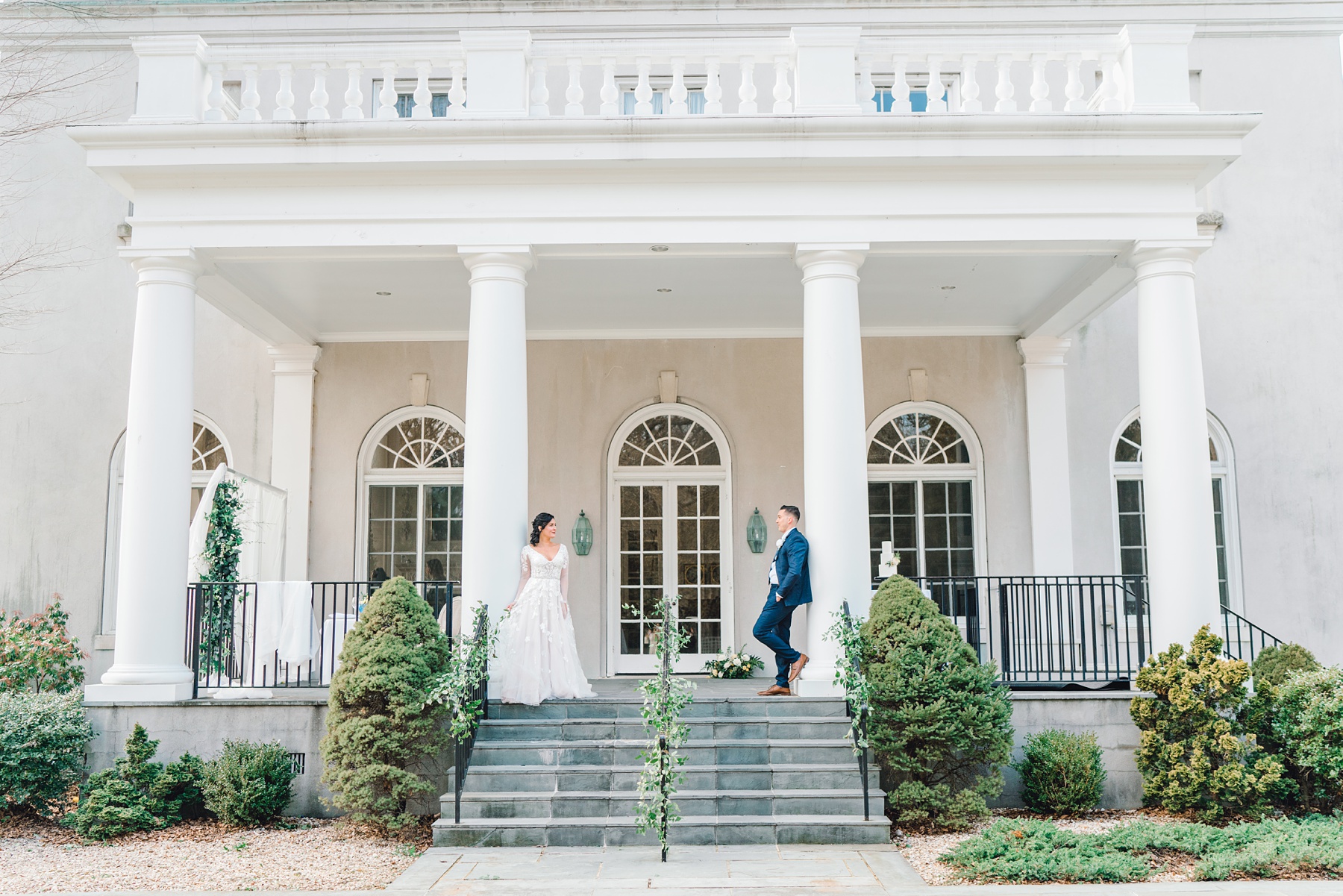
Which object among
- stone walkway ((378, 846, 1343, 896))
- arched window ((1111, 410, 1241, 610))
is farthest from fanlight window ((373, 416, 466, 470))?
arched window ((1111, 410, 1241, 610))

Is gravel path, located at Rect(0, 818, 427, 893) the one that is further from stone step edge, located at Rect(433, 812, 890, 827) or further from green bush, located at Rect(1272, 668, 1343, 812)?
green bush, located at Rect(1272, 668, 1343, 812)

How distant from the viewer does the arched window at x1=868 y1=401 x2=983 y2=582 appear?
13.4 m

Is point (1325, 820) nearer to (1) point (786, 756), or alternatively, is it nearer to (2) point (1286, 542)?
(1) point (786, 756)

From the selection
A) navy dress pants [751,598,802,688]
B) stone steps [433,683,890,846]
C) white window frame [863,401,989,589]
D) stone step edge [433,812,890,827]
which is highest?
white window frame [863,401,989,589]

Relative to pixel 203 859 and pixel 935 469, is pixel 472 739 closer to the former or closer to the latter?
pixel 203 859

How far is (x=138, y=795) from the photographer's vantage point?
27.6ft

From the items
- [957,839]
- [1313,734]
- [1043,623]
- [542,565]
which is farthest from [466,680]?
[1043,623]

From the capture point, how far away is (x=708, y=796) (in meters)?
7.95

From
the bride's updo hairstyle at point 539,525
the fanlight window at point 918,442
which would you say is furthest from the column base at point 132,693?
the fanlight window at point 918,442

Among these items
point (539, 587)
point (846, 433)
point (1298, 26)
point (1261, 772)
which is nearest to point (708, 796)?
point (539, 587)

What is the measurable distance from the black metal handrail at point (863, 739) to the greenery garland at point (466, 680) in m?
2.79

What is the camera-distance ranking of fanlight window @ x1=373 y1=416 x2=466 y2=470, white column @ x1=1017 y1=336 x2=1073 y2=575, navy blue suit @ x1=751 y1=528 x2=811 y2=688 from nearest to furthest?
navy blue suit @ x1=751 y1=528 x2=811 y2=688 < white column @ x1=1017 y1=336 x2=1073 y2=575 < fanlight window @ x1=373 y1=416 x2=466 y2=470

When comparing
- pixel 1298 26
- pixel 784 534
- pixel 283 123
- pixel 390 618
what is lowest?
pixel 390 618

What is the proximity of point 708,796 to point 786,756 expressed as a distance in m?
0.79
